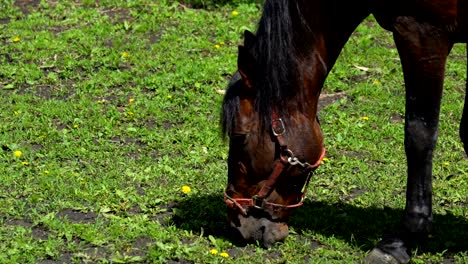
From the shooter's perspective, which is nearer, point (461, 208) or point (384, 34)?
point (461, 208)

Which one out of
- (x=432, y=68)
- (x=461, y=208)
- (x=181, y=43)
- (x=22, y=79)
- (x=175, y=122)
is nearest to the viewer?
(x=432, y=68)

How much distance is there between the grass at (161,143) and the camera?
538 centimetres

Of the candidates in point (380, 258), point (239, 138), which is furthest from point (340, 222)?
point (239, 138)

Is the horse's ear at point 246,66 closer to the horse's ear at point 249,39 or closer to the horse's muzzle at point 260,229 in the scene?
the horse's ear at point 249,39

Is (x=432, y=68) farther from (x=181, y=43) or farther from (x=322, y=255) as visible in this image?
(x=181, y=43)

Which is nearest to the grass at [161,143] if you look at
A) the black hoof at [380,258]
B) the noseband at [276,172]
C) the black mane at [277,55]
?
the black hoof at [380,258]

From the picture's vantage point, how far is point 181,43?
8.88m

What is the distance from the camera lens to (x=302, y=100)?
500 cm

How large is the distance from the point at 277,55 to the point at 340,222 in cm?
129

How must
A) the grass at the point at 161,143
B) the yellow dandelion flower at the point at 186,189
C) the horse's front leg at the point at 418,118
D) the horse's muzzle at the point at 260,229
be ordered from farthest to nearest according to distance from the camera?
the yellow dandelion flower at the point at 186,189 → the grass at the point at 161,143 → the horse's muzzle at the point at 260,229 → the horse's front leg at the point at 418,118

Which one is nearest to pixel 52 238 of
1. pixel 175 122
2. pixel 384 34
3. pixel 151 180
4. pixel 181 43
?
pixel 151 180

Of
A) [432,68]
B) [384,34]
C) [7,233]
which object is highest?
[432,68]

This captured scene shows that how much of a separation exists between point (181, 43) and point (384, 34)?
2049mm

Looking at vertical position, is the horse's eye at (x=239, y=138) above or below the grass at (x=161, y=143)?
above
